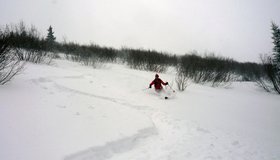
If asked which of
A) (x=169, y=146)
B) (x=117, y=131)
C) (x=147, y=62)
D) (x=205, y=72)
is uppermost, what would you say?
(x=147, y=62)

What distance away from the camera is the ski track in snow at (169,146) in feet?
7.85

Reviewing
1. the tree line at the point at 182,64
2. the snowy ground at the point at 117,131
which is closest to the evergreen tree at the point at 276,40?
the tree line at the point at 182,64

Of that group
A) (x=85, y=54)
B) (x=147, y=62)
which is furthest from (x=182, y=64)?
(x=85, y=54)

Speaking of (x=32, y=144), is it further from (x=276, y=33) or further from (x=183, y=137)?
(x=276, y=33)

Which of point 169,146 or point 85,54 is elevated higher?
point 85,54

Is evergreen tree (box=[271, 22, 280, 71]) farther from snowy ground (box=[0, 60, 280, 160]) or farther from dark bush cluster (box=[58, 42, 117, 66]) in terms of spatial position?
dark bush cluster (box=[58, 42, 117, 66])

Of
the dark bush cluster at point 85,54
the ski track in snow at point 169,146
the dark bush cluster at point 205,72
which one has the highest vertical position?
the dark bush cluster at point 85,54

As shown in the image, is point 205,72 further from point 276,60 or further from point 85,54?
point 85,54

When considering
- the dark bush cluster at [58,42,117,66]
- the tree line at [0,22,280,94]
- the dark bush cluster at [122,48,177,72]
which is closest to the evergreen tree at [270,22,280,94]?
the tree line at [0,22,280,94]

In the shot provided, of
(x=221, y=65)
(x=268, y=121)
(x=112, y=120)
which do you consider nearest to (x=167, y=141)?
(x=112, y=120)

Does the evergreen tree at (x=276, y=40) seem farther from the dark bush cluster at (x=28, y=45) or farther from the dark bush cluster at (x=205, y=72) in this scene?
the dark bush cluster at (x=28, y=45)

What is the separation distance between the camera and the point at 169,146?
281cm

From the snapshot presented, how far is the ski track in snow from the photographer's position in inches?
94.2

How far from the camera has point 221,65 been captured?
11867 mm
